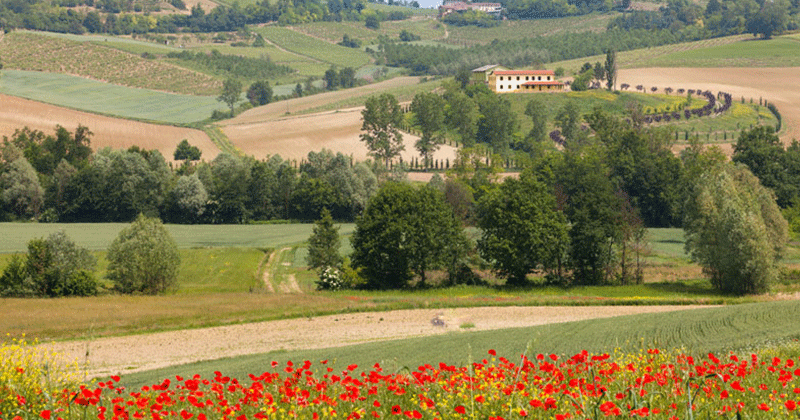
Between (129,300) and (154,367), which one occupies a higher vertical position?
(154,367)

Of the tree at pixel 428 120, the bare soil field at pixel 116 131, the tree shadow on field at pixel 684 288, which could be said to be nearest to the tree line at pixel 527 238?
the tree shadow on field at pixel 684 288

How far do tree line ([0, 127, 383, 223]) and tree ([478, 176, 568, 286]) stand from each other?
151 feet

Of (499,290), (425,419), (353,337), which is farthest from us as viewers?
(499,290)

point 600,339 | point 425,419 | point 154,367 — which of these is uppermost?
point 425,419

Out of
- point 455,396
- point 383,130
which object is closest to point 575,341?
point 455,396

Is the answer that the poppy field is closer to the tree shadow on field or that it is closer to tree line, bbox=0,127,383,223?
the tree shadow on field

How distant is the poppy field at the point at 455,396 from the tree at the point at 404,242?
5854 centimetres

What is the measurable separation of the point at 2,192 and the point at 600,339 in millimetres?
108659

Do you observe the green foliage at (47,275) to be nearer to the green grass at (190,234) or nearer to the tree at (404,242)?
the tree at (404,242)

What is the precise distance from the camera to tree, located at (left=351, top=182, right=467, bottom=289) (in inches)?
2965

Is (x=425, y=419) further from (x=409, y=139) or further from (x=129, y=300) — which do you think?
(x=409, y=139)

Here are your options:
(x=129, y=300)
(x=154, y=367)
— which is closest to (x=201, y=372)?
(x=154, y=367)

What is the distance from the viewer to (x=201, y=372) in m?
32.0

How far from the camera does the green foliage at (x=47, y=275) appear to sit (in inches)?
2557
